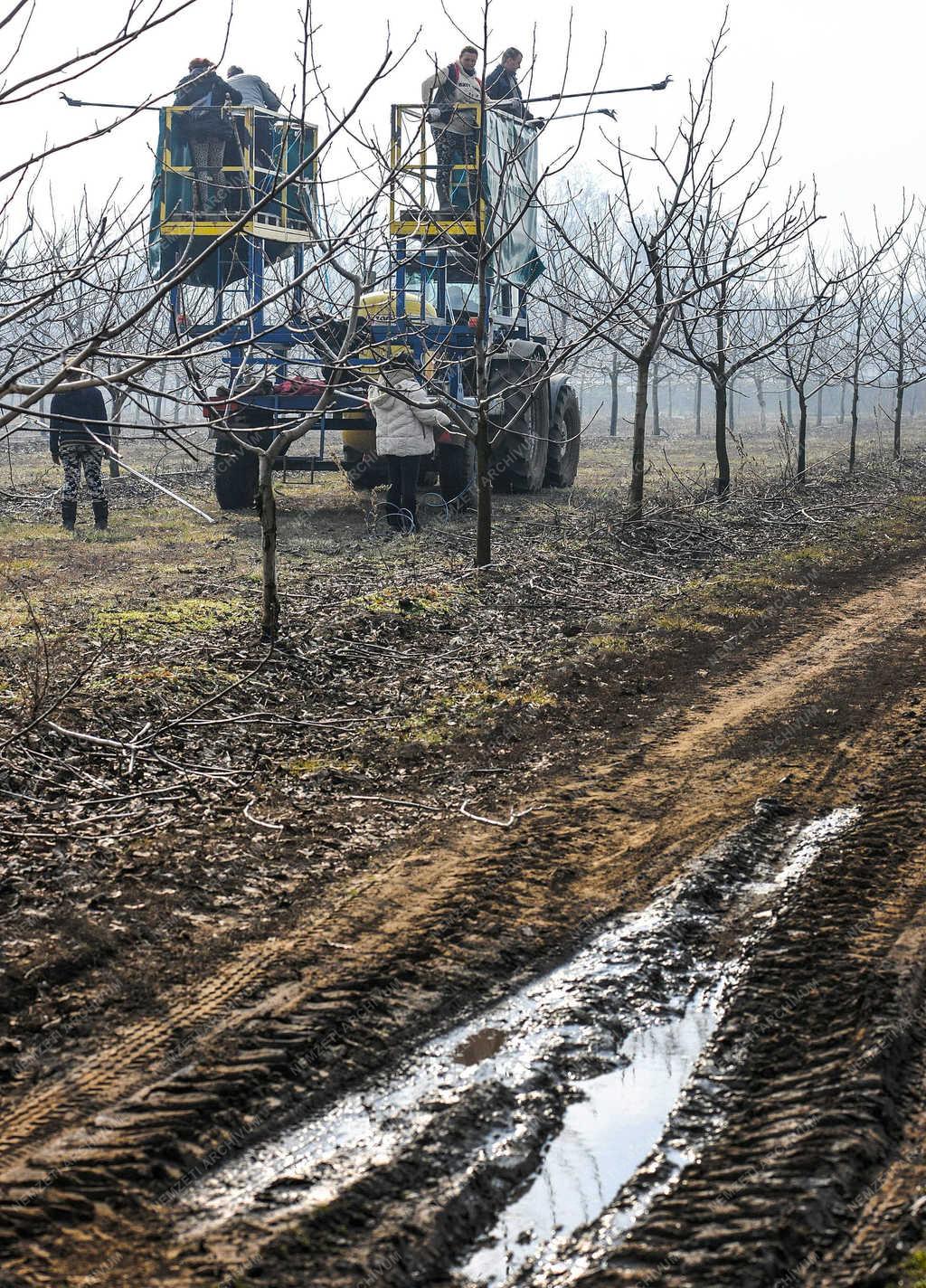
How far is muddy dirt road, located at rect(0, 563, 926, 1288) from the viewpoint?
2.29m

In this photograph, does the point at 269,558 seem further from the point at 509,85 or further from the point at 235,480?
the point at 235,480

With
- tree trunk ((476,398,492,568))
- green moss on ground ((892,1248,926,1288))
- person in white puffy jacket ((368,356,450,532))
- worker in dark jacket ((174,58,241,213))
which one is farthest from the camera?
worker in dark jacket ((174,58,241,213))

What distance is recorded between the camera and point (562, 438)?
1493 centimetres

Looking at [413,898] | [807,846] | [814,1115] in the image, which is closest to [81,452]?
[413,898]

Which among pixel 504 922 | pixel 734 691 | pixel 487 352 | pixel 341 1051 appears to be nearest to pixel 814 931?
pixel 504 922

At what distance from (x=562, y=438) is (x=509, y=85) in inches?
203

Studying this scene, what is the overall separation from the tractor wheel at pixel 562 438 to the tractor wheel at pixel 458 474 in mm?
1979

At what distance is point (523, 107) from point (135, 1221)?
28.5ft

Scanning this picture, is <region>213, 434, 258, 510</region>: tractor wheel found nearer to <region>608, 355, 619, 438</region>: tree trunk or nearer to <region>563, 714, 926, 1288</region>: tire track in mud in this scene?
<region>563, 714, 926, 1288</region>: tire track in mud

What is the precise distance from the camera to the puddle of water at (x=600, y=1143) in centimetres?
232

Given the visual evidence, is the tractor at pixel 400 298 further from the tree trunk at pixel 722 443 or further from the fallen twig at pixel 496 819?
the fallen twig at pixel 496 819

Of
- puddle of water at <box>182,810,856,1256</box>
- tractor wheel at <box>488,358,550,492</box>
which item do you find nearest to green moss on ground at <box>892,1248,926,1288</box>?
puddle of water at <box>182,810,856,1256</box>

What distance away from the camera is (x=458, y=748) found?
5.45 m

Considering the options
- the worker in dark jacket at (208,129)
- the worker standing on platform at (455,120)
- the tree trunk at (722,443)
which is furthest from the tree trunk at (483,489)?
the tree trunk at (722,443)
